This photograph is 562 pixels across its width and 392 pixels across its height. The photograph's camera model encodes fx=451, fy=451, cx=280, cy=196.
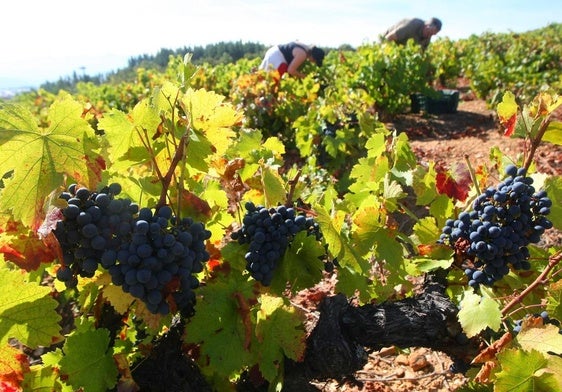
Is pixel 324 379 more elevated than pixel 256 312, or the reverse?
pixel 256 312

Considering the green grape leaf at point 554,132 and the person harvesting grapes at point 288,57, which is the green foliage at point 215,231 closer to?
the green grape leaf at point 554,132

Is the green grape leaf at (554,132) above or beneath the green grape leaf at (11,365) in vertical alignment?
above

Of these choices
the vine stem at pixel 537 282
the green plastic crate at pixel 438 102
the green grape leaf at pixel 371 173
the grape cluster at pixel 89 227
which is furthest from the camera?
the green plastic crate at pixel 438 102

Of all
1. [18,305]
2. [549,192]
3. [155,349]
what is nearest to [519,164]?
[549,192]

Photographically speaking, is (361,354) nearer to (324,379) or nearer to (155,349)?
(324,379)

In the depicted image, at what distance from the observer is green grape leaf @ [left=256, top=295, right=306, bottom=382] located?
1.51m

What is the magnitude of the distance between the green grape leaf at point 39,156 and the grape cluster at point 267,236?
0.56 m

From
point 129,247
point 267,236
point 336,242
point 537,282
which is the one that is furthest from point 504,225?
point 129,247

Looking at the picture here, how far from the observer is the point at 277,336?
1526mm

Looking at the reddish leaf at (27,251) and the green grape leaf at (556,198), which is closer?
the reddish leaf at (27,251)

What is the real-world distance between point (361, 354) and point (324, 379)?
0.21m

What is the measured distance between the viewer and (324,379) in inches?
72.4

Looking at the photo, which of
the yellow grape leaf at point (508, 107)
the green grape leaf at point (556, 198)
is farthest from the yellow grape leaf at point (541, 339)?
the yellow grape leaf at point (508, 107)

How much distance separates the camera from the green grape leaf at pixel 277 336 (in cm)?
151
